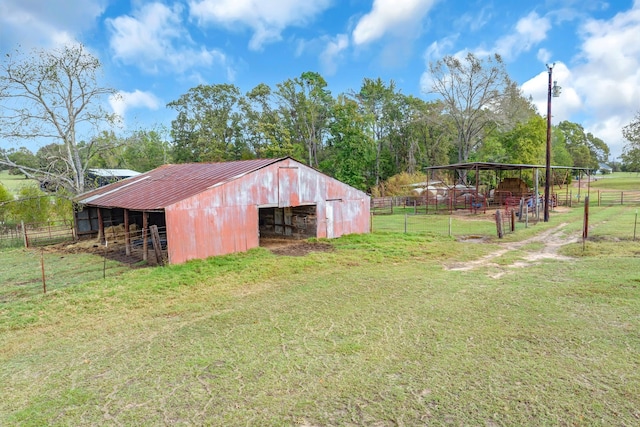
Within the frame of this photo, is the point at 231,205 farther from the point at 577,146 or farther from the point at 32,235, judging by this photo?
the point at 577,146

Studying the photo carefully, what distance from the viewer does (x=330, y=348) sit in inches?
239

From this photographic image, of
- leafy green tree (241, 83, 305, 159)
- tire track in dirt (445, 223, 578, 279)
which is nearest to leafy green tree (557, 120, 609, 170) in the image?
leafy green tree (241, 83, 305, 159)

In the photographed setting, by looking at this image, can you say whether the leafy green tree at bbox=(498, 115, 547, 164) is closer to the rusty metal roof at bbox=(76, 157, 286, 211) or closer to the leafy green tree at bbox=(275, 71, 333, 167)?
the leafy green tree at bbox=(275, 71, 333, 167)

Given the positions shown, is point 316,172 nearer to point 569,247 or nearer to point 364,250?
point 364,250

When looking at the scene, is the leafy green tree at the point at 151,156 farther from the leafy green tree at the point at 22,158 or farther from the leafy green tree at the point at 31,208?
the leafy green tree at the point at 22,158

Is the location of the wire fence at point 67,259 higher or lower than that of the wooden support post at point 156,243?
lower

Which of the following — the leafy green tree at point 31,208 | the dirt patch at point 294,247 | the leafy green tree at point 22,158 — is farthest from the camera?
the leafy green tree at point 31,208

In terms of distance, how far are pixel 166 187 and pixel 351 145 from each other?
27744 mm

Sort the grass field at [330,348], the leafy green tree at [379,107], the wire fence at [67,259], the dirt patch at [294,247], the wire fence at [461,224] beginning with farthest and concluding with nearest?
the leafy green tree at [379,107], the wire fence at [461,224], the dirt patch at [294,247], the wire fence at [67,259], the grass field at [330,348]

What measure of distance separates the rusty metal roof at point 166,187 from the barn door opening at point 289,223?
3065mm

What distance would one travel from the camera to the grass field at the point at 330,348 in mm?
4465

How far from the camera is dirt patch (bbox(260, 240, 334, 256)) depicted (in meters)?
14.2

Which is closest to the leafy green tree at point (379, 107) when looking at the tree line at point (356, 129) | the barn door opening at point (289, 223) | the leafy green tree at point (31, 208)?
the tree line at point (356, 129)

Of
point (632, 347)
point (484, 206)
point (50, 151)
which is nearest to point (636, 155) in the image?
point (484, 206)
